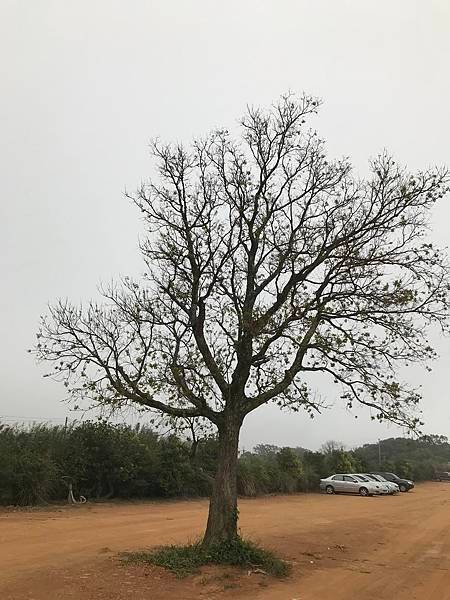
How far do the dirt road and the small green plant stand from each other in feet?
1.01

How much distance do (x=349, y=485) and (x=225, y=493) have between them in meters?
30.0

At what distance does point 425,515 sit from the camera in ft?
83.8

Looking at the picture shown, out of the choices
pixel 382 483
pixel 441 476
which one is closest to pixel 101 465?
pixel 382 483

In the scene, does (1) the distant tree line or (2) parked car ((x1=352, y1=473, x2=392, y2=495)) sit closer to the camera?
(1) the distant tree line

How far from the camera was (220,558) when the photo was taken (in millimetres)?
11281

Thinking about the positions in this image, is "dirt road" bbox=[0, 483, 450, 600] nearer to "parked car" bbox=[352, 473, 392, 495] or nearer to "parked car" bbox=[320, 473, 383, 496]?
"parked car" bbox=[320, 473, 383, 496]

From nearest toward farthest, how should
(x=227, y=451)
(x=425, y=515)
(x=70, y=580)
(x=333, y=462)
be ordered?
(x=70, y=580)
(x=227, y=451)
(x=425, y=515)
(x=333, y=462)

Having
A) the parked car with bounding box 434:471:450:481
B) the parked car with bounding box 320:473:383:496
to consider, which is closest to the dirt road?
the parked car with bounding box 320:473:383:496

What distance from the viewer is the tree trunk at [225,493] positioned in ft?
37.8

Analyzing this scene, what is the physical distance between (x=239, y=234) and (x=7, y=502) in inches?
577

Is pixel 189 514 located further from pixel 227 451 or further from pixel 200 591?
pixel 200 591

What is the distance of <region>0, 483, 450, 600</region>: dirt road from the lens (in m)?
9.61

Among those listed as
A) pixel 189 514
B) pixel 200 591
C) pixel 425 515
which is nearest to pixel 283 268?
pixel 200 591

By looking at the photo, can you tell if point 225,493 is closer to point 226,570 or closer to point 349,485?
point 226,570
